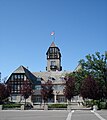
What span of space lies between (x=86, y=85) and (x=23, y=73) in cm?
2992

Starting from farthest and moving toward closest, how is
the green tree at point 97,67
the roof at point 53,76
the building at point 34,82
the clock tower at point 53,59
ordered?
1. the clock tower at point 53,59
2. the roof at point 53,76
3. the building at point 34,82
4. the green tree at point 97,67

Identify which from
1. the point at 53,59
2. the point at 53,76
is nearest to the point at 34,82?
the point at 53,76

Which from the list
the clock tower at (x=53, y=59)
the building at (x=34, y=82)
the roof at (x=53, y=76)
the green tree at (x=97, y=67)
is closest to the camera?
the green tree at (x=97, y=67)

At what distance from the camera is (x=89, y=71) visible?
54000 millimetres

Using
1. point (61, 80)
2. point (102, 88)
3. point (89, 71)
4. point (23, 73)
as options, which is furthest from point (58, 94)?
point (102, 88)

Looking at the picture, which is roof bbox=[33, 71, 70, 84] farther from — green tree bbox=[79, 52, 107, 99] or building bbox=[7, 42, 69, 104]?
green tree bbox=[79, 52, 107, 99]

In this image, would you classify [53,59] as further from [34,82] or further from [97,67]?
[97,67]

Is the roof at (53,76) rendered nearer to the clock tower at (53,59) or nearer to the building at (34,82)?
the building at (34,82)

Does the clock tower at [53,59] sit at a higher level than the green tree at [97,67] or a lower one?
Answer: higher

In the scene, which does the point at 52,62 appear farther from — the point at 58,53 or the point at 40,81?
the point at 40,81

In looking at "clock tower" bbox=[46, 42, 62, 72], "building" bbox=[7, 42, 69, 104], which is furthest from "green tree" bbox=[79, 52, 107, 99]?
"clock tower" bbox=[46, 42, 62, 72]

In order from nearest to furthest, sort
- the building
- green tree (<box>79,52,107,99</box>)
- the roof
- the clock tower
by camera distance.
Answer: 1. green tree (<box>79,52,107,99</box>)
2. the building
3. the roof
4. the clock tower

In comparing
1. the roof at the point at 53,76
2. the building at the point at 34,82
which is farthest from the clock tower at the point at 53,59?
the roof at the point at 53,76

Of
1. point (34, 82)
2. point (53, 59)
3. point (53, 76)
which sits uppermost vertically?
point (53, 59)
